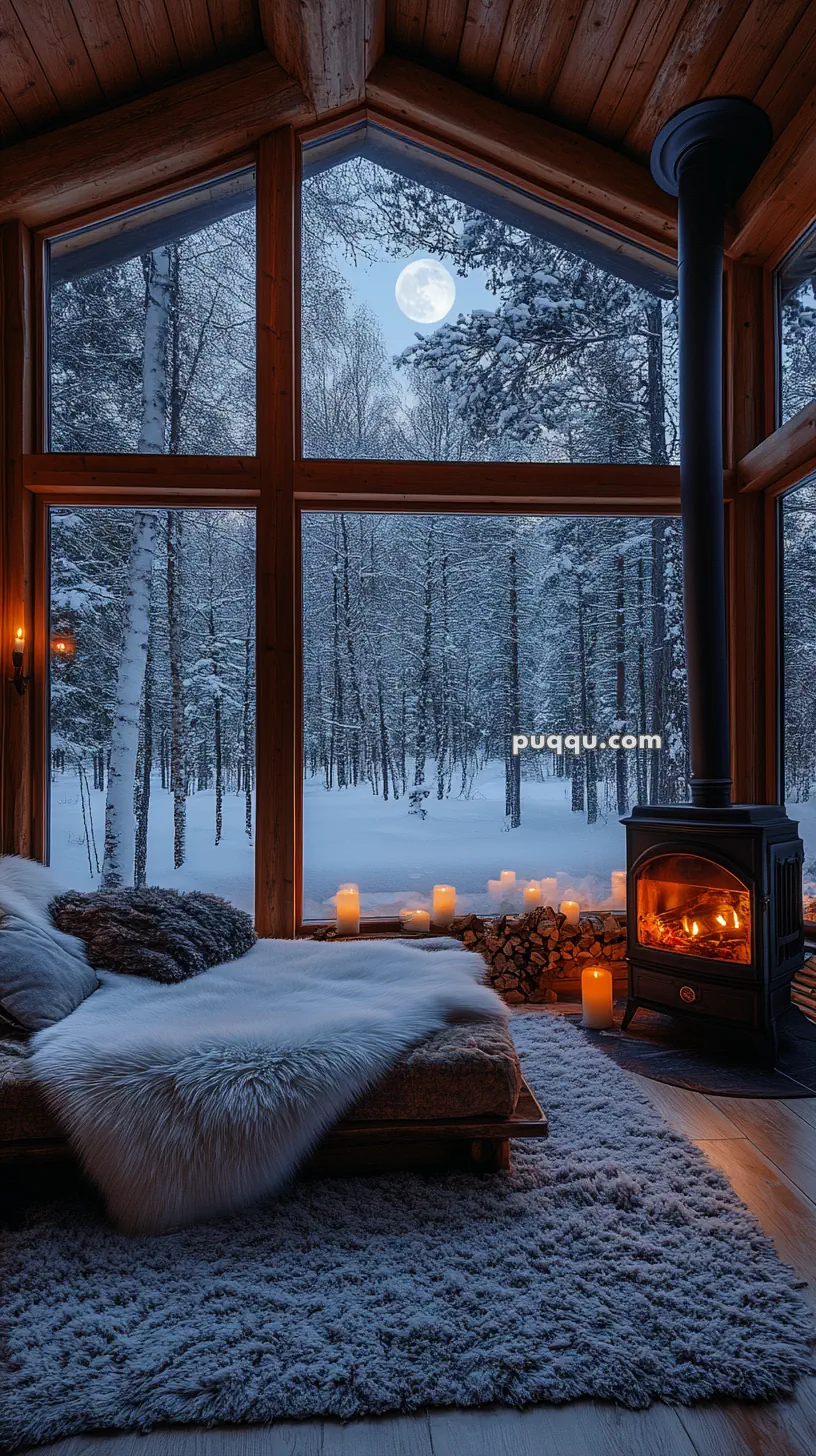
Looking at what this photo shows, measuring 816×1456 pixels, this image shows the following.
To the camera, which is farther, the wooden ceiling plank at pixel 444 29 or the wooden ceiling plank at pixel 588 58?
the wooden ceiling plank at pixel 444 29

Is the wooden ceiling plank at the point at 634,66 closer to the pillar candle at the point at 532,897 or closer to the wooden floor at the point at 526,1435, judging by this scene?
the pillar candle at the point at 532,897

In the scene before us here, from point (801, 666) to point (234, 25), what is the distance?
3.64 m

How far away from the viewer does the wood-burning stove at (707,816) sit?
267 centimetres

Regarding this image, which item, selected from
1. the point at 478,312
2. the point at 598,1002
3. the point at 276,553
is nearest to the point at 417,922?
the point at 598,1002

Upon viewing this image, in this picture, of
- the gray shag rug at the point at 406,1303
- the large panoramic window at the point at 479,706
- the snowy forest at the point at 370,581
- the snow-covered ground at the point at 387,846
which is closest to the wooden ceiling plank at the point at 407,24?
the snowy forest at the point at 370,581

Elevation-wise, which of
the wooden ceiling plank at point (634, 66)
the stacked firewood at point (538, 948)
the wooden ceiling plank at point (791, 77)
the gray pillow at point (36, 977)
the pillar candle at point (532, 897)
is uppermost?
the wooden ceiling plank at point (634, 66)

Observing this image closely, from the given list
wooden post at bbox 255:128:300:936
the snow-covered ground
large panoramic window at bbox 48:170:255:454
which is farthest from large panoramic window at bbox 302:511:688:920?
large panoramic window at bbox 48:170:255:454

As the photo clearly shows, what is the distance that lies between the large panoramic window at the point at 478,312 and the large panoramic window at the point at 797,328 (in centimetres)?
47

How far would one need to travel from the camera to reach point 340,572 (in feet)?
12.1

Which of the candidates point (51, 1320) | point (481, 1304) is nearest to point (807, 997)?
point (481, 1304)

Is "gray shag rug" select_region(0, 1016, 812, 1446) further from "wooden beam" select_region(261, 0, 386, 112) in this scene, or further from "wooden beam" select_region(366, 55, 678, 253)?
"wooden beam" select_region(261, 0, 386, 112)

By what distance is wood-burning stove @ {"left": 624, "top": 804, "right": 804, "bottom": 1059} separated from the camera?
263cm

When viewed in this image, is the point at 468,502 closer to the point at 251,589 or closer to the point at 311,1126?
the point at 251,589

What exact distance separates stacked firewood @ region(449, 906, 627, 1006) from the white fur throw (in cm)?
127
